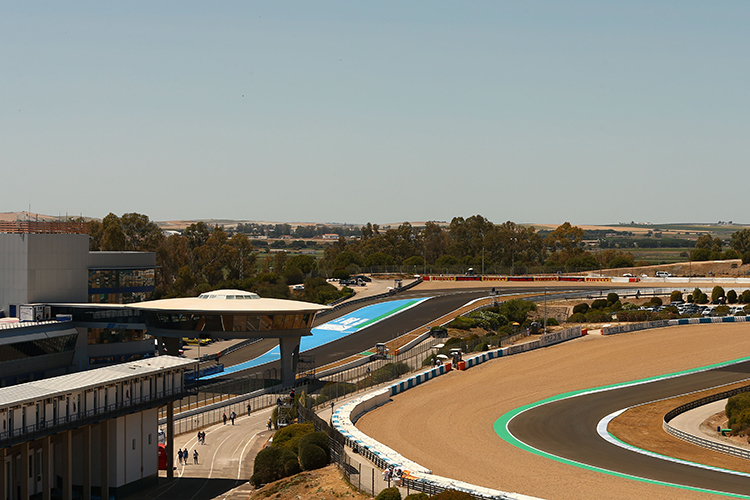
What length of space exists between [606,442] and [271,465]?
61.3 ft

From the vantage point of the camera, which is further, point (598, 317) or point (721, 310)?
point (721, 310)

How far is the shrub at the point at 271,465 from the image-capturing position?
3922 cm

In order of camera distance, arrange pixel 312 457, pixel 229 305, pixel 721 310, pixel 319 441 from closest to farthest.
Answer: pixel 312 457 → pixel 319 441 → pixel 229 305 → pixel 721 310

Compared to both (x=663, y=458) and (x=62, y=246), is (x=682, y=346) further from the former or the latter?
(x=62, y=246)

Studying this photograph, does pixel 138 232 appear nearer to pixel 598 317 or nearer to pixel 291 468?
pixel 598 317

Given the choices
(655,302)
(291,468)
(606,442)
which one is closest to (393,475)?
(291,468)

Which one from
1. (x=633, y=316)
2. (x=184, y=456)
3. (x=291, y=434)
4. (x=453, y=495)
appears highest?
(x=633, y=316)

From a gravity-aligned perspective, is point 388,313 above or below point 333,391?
above

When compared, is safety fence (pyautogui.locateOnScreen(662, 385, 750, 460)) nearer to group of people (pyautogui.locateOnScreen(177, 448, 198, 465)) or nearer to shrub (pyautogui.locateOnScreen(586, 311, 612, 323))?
group of people (pyautogui.locateOnScreen(177, 448, 198, 465))

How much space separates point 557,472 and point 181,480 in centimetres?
2077

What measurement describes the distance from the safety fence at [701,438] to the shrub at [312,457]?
20817mm

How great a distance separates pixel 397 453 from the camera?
128 feet

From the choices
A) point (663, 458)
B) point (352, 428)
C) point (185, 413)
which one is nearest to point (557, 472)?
point (663, 458)

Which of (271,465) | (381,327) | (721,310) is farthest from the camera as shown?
(721,310)
